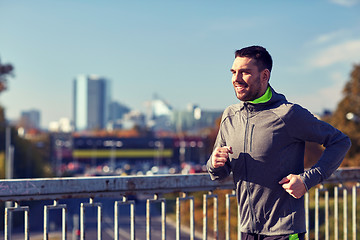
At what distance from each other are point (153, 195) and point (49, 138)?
90.0 meters

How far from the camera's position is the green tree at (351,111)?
33.2m

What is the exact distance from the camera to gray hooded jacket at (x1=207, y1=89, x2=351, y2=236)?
125 inches

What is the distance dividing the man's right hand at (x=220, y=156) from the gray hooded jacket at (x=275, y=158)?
0.10 m

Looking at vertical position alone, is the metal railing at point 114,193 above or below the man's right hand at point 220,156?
below

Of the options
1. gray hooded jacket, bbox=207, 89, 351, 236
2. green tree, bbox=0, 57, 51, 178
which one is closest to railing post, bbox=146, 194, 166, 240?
gray hooded jacket, bbox=207, 89, 351, 236

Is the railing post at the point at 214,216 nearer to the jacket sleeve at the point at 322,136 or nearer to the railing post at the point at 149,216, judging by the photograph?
the railing post at the point at 149,216

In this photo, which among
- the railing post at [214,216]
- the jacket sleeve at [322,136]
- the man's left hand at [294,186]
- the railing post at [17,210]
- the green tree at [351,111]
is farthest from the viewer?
the green tree at [351,111]

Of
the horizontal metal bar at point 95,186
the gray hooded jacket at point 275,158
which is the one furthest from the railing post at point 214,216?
the gray hooded jacket at point 275,158

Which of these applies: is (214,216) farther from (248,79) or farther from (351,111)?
(351,111)

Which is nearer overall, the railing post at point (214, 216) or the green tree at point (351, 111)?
the railing post at point (214, 216)

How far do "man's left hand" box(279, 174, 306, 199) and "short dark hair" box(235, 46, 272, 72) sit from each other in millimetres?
671

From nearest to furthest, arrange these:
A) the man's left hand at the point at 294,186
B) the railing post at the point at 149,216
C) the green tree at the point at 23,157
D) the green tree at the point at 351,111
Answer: the man's left hand at the point at 294,186
the railing post at the point at 149,216
the green tree at the point at 351,111
the green tree at the point at 23,157

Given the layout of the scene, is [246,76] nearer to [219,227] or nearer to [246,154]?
[246,154]

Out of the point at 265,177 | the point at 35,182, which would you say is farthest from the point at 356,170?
the point at 35,182
